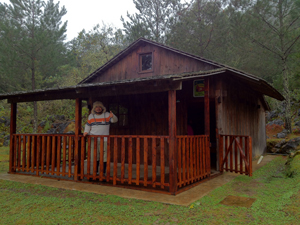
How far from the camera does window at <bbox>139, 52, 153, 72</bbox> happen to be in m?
9.96

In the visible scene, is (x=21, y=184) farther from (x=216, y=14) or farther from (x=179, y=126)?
(x=216, y=14)

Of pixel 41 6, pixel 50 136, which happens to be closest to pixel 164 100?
pixel 50 136

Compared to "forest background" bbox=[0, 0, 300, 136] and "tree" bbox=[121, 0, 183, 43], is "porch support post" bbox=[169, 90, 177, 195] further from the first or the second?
"tree" bbox=[121, 0, 183, 43]

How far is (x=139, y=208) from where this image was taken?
4215 mm

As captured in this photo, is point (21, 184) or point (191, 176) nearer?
point (191, 176)

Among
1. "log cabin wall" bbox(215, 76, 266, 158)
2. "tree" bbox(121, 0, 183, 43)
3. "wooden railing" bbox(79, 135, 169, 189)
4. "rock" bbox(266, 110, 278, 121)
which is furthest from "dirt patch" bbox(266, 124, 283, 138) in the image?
"wooden railing" bbox(79, 135, 169, 189)

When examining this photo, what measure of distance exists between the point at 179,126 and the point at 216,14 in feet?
43.7

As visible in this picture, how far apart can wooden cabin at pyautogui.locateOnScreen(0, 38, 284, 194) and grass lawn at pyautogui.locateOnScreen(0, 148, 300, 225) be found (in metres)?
0.85

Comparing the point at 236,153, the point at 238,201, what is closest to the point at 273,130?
A: the point at 236,153

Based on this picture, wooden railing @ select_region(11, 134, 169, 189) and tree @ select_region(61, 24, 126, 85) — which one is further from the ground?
tree @ select_region(61, 24, 126, 85)

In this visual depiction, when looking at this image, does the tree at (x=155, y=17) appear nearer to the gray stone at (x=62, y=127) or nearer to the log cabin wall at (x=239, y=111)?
the gray stone at (x=62, y=127)

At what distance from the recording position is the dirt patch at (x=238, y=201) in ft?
14.4

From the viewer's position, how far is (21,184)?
6.09 meters

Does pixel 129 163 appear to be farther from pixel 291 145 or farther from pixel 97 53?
pixel 97 53
